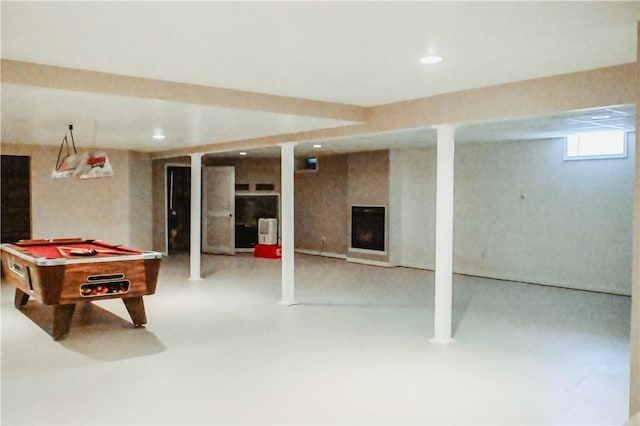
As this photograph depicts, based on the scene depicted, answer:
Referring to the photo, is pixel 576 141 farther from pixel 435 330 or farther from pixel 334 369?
pixel 334 369

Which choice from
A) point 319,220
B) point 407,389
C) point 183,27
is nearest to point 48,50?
point 183,27

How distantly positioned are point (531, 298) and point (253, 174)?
25.1 ft

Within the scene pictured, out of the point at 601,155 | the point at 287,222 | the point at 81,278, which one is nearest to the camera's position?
the point at 81,278

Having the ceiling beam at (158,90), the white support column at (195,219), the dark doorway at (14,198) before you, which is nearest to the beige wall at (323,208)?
the white support column at (195,219)

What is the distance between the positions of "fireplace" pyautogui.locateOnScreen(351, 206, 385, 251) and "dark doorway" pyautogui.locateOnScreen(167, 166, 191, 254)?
15.1ft

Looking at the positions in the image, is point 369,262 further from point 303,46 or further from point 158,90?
point 303,46

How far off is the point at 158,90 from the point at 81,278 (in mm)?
1979

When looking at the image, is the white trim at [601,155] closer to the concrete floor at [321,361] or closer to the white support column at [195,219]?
the concrete floor at [321,361]

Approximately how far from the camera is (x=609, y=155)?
7828mm

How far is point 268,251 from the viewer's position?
1205cm

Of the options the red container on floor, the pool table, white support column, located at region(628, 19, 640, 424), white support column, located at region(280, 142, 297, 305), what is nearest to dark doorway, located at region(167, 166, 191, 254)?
the red container on floor

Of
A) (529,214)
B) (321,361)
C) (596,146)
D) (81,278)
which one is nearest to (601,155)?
(596,146)

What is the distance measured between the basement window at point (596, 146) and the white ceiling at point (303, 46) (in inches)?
99.4

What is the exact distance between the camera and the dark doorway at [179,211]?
44.4 ft
